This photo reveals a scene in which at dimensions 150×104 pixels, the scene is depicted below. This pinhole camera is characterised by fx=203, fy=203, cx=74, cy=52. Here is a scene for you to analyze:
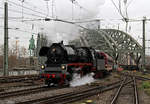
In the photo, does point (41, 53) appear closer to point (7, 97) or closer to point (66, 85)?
point (66, 85)

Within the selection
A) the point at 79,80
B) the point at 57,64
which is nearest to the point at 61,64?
the point at 57,64

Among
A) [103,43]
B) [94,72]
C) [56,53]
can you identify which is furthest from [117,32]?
[56,53]

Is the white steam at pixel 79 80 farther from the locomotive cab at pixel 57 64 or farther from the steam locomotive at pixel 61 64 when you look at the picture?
the locomotive cab at pixel 57 64

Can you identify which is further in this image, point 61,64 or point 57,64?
point 57,64

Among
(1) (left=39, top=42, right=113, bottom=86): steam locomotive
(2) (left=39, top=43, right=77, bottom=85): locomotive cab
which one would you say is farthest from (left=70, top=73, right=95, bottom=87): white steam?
(2) (left=39, top=43, right=77, bottom=85): locomotive cab

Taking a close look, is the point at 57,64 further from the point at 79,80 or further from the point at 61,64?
the point at 79,80

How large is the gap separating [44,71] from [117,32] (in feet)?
306

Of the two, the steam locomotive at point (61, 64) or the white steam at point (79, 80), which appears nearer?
the steam locomotive at point (61, 64)

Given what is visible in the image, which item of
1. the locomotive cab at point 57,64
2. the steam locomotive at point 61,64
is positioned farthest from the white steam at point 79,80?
the locomotive cab at point 57,64

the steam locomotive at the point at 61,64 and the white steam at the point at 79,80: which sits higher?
the steam locomotive at the point at 61,64

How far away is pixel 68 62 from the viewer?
16.0 metres

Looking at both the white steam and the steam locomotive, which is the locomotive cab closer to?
the steam locomotive

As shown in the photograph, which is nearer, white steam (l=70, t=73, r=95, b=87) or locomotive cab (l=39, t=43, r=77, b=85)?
locomotive cab (l=39, t=43, r=77, b=85)

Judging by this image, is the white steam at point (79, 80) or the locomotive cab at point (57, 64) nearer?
the locomotive cab at point (57, 64)
